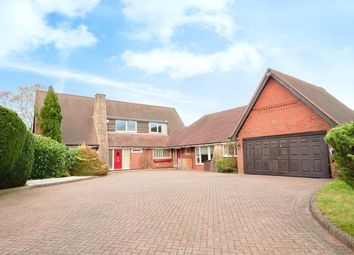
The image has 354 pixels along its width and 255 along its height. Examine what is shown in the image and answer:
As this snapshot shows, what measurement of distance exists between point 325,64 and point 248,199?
33.6 ft

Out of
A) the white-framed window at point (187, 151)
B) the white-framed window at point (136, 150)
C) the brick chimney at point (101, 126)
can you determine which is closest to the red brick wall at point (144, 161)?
the white-framed window at point (136, 150)

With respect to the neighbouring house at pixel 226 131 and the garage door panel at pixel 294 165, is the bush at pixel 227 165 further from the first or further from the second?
the garage door panel at pixel 294 165

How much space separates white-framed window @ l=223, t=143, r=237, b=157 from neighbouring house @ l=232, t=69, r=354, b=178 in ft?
5.31

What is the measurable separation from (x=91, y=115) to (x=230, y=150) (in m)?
17.0

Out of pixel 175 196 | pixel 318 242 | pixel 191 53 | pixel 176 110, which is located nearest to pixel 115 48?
pixel 191 53

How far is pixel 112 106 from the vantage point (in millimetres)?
32000

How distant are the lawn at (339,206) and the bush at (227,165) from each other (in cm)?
1131

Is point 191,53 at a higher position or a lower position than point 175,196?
higher

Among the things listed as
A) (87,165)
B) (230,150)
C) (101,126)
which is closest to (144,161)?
(101,126)

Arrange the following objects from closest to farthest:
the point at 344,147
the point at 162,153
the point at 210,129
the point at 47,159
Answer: the point at 344,147
the point at 47,159
the point at 210,129
the point at 162,153

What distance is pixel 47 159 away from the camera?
17.5 meters

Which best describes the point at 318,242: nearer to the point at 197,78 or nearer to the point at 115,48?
the point at 115,48

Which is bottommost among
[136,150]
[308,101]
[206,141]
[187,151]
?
[187,151]

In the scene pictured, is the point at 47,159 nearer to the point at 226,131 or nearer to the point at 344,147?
the point at 226,131
